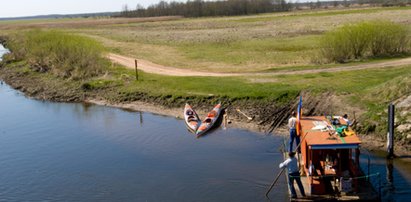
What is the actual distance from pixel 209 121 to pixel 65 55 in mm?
29219

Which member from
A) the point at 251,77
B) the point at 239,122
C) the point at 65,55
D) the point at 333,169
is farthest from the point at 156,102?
the point at 333,169

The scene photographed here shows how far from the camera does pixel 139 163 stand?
30750 millimetres

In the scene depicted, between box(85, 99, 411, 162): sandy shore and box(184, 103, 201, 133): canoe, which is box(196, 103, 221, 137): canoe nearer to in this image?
box(184, 103, 201, 133): canoe

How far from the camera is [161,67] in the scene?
6103cm

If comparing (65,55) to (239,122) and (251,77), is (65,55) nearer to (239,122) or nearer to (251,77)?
(251,77)

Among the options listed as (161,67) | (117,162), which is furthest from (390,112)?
(161,67)

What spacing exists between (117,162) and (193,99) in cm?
1384

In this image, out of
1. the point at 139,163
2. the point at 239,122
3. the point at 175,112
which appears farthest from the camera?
the point at 175,112

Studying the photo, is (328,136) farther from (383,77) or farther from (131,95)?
(131,95)

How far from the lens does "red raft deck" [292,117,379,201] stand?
21781 millimetres

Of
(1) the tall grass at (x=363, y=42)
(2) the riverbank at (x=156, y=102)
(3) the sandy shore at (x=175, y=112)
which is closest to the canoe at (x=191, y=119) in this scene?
(3) the sandy shore at (x=175, y=112)

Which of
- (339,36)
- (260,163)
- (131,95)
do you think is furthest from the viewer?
(339,36)

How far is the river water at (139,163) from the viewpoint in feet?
85.6

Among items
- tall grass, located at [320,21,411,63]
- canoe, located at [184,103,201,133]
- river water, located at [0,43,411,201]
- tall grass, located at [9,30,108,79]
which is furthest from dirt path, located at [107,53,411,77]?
river water, located at [0,43,411,201]
